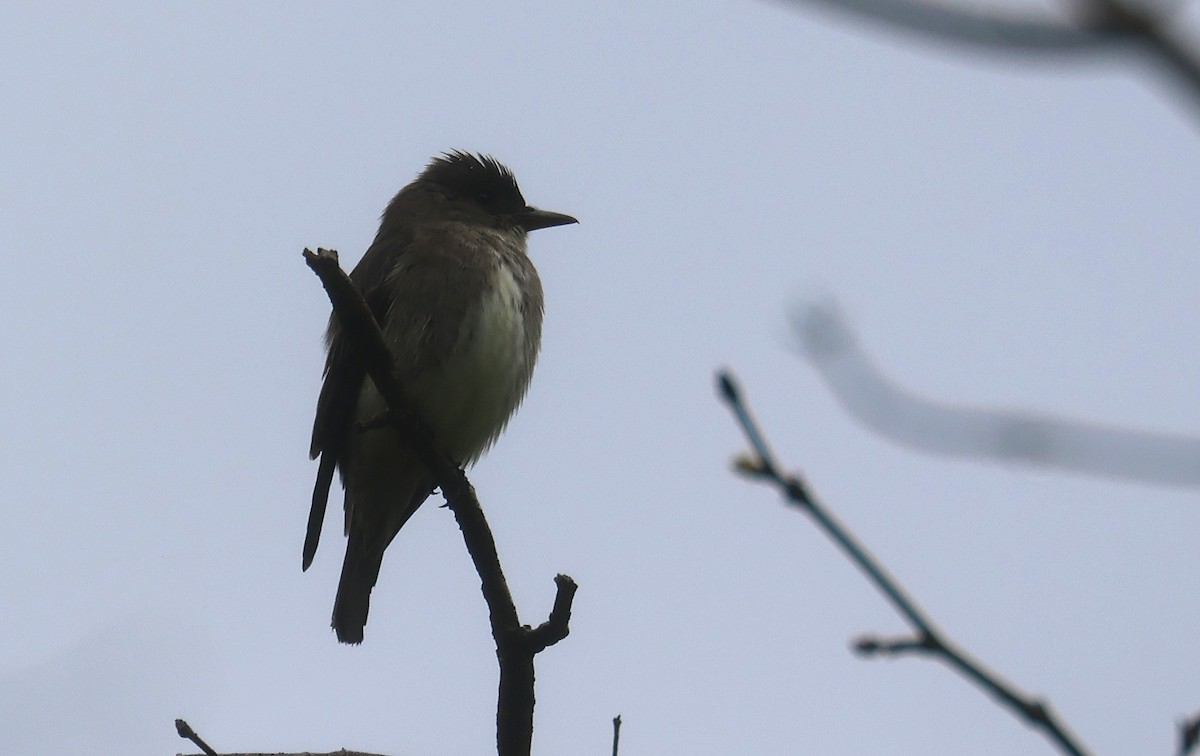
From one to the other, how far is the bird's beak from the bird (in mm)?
700

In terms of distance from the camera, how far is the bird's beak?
8102mm

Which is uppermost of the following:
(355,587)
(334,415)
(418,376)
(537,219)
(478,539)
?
(537,219)

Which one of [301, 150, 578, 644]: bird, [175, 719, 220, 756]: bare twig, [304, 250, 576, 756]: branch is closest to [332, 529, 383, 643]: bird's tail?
[301, 150, 578, 644]: bird

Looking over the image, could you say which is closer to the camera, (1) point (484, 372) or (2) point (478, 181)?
(1) point (484, 372)

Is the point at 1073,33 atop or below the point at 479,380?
below

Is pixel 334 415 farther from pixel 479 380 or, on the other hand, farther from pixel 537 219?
pixel 537 219

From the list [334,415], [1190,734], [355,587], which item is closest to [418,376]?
[334,415]

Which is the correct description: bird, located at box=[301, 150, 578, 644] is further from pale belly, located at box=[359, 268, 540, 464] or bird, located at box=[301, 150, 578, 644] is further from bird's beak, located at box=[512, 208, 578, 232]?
bird's beak, located at box=[512, 208, 578, 232]

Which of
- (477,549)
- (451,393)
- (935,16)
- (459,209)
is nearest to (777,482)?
(935,16)

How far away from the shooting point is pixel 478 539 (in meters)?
5.12

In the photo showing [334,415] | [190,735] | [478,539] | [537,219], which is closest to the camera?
[190,735]

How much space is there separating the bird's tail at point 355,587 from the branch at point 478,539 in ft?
5.37

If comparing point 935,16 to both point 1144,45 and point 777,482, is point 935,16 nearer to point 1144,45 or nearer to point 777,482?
point 1144,45

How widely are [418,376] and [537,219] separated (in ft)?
5.80
